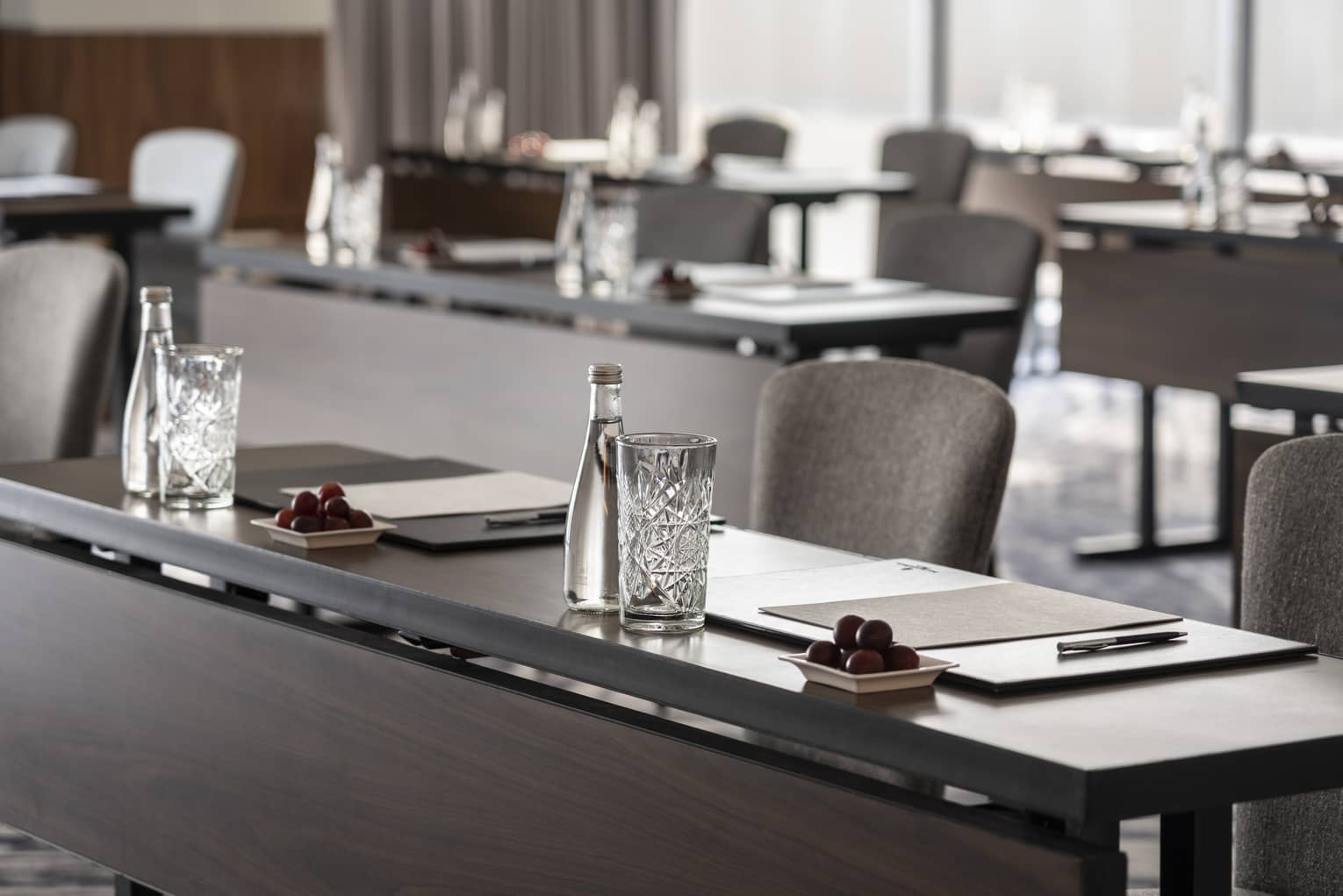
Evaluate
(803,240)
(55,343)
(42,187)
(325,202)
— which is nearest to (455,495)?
(55,343)

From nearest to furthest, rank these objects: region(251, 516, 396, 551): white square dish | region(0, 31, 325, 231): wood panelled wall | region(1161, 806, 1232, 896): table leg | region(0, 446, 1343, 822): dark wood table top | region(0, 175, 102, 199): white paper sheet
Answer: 1. region(0, 446, 1343, 822): dark wood table top
2. region(1161, 806, 1232, 896): table leg
3. region(251, 516, 396, 551): white square dish
4. region(0, 175, 102, 199): white paper sheet
5. region(0, 31, 325, 231): wood panelled wall

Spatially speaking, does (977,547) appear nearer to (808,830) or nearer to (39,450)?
(808,830)

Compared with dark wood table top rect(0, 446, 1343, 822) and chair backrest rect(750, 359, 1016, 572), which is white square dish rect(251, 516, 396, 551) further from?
chair backrest rect(750, 359, 1016, 572)

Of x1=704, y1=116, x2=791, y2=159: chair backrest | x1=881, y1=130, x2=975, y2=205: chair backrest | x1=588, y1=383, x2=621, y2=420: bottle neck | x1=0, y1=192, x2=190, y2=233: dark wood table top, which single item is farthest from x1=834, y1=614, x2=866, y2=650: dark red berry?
x1=704, y1=116, x2=791, y2=159: chair backrest

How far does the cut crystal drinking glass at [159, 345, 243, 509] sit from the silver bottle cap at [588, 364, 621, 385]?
534 mm

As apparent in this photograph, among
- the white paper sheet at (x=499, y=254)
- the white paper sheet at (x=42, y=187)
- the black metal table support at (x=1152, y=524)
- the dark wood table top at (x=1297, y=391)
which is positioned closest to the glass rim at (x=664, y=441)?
the dark wood table top at (x=1297, y=391)

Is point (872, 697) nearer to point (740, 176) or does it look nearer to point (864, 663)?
point (864, 663)

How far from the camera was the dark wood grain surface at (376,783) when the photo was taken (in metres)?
1.33

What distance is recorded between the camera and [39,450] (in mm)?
3188

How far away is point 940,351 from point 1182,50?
4.18 m

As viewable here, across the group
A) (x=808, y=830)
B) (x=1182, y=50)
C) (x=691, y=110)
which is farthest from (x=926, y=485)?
(x=691, y=110)

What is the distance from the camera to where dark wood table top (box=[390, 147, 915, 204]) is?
6.20 m

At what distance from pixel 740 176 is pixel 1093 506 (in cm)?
172

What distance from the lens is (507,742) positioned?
159cm
